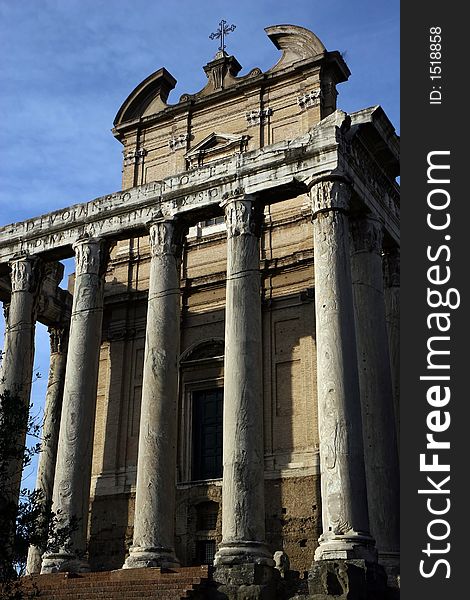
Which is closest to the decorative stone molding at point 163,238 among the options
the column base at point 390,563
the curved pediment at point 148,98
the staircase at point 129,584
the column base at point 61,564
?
the column base at point 61,564

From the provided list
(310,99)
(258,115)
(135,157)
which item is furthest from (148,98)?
(310,99)

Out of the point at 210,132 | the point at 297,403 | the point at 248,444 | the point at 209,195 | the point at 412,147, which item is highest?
the point at 210,132

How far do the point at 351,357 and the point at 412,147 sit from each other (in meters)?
6.16

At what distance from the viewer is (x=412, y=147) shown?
13.2 meters

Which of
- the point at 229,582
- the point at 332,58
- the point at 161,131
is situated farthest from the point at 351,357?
the point at 161,131

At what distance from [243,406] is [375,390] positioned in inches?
141

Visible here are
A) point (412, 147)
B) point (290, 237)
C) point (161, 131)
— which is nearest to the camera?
point (412, 147)

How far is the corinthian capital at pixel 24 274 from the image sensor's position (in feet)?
78.4

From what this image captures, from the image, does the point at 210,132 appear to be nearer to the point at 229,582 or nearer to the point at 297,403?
the point at 297,403

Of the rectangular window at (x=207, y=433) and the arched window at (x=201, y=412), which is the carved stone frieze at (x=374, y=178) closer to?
the arched window at (x=201, y=412)

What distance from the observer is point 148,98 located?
3250 centimetres

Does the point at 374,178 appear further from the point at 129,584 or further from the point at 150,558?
the point at 129,584

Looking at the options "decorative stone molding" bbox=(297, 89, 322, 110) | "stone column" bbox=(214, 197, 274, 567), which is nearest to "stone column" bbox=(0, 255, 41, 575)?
"stone column" bbox=(214, 197, 274, 567)

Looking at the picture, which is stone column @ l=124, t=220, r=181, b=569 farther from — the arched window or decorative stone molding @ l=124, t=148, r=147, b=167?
decorative stone molding @ l=124, t=148, r=147, b=167
